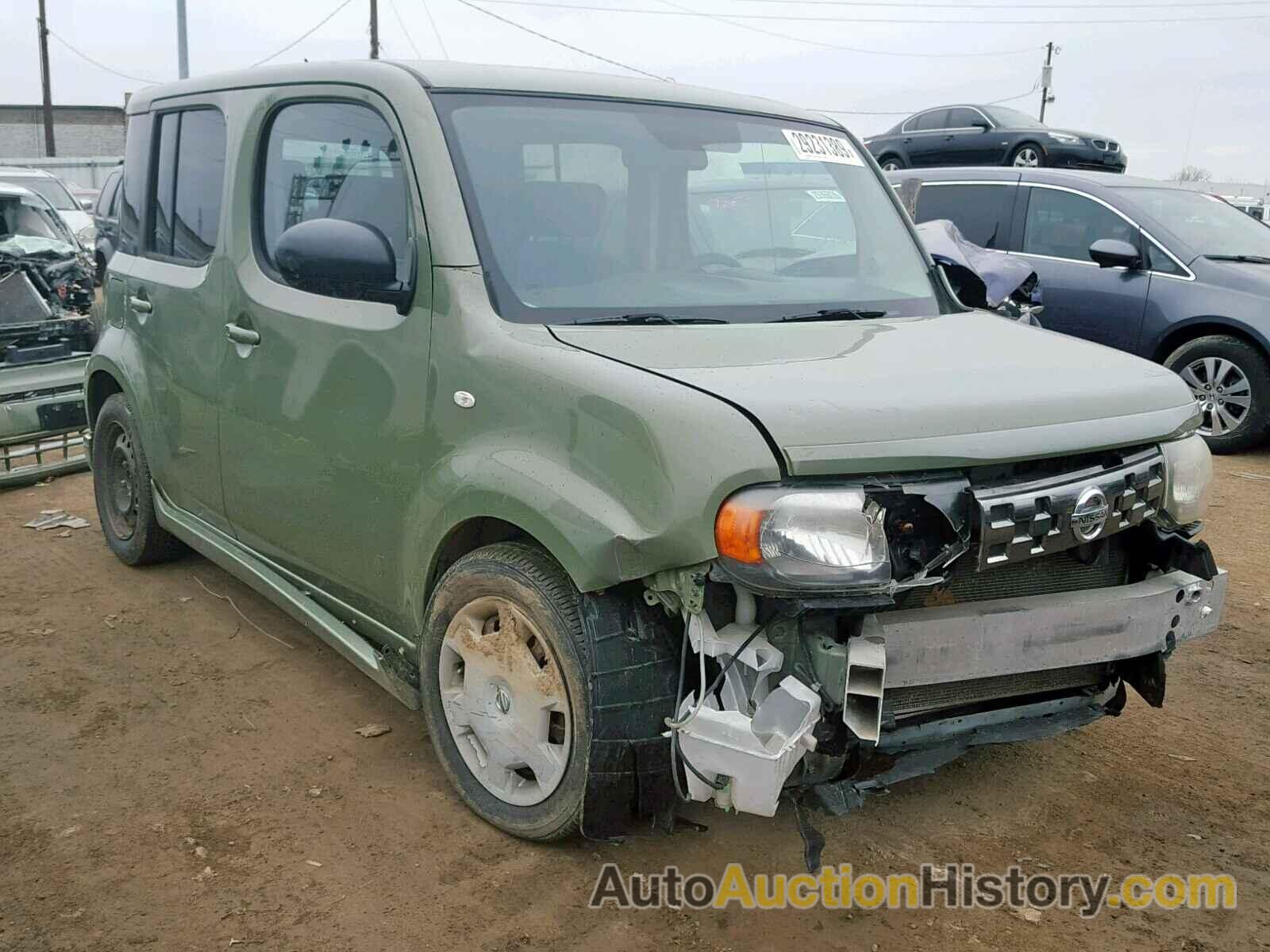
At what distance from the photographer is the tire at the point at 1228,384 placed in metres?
7.99

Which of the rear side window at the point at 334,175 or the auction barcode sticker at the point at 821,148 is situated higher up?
the auction barcode sticker at the point at 821,148

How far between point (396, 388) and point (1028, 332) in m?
1.85

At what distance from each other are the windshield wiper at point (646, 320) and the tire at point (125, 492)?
269 cm

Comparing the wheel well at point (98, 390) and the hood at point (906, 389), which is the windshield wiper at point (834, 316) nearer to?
the hood at point (906, 389)

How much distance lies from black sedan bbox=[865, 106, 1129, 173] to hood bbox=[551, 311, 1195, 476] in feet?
36.1

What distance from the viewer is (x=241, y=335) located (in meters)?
3.79

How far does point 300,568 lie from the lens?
12.4 ft

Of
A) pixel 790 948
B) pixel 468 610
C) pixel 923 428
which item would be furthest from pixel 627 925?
pixel 923 428

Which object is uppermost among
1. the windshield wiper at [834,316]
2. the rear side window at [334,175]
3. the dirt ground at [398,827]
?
the rear side window at [334,175]

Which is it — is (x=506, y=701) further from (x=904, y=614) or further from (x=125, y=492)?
(x=125, y=492)

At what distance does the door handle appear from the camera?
12.3 ft

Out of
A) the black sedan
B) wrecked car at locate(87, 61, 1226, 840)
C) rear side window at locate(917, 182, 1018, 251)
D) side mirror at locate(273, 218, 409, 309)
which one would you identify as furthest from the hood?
the black sedan

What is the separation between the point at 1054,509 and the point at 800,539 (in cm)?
63

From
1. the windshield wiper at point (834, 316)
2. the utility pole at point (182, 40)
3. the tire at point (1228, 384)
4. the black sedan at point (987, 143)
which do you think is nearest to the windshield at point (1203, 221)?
the tire at point (1228, 384)
